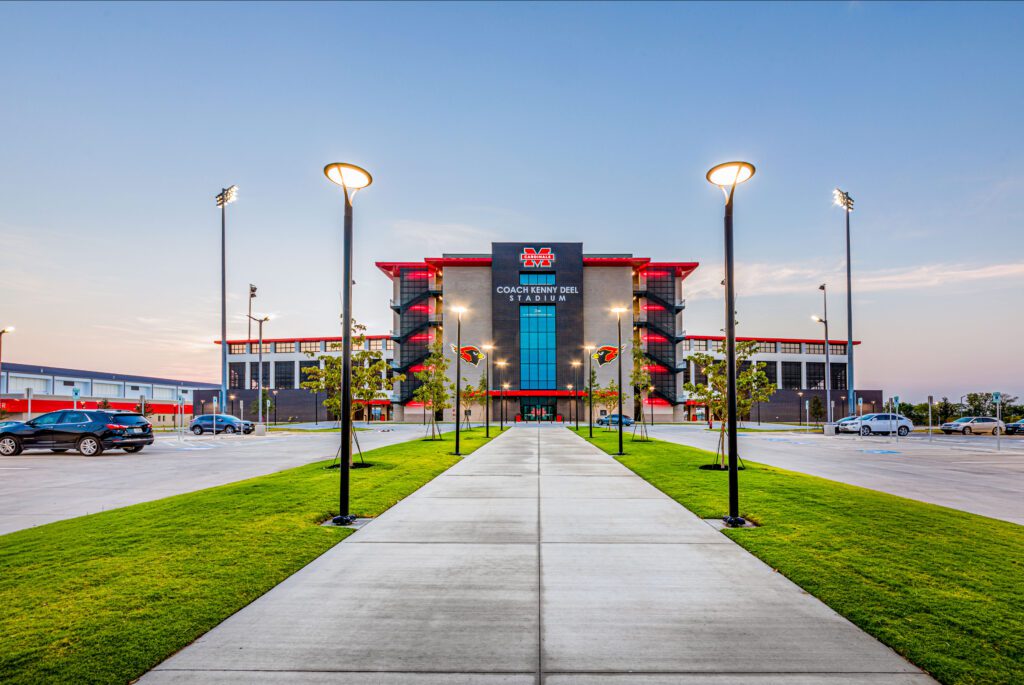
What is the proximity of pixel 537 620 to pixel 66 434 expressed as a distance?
2409cm

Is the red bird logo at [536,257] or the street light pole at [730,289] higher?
the red bird logo at [536,257]

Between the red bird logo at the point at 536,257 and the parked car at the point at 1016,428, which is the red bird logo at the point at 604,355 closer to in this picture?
the red bird logo at the point at 536,257

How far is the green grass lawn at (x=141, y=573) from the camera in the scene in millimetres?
3865

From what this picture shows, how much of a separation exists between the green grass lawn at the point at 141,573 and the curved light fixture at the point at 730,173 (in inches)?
315

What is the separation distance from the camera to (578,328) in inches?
2854

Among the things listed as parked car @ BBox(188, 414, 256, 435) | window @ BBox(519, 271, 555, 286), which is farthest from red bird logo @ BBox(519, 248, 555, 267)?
parked car @ BBox(188, 414, 256, 435)

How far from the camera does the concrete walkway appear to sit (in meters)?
3.63

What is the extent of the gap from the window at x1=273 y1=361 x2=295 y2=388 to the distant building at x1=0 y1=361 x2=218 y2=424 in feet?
44.5

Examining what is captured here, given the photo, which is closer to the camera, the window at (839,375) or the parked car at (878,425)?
the parked car at (878,425)

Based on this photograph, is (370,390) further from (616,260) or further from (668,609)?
(616,260)

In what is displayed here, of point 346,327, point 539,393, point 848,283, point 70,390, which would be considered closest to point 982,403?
point 848,283

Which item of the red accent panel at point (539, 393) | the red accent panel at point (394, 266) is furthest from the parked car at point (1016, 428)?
the red accent panel at point (394, 266)

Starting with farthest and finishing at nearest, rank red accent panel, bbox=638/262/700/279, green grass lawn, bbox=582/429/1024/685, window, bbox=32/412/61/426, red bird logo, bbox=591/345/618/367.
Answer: red accent panel, bbox=638/262/700/279 < red bird logo, bbox=591/345/618/367 < window, bbox=32/412/61/426 < green grass lawn, bbox=582/429/1024/685

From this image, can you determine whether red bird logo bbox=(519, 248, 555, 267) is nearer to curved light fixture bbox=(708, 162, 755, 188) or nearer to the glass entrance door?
the glass entrance door
